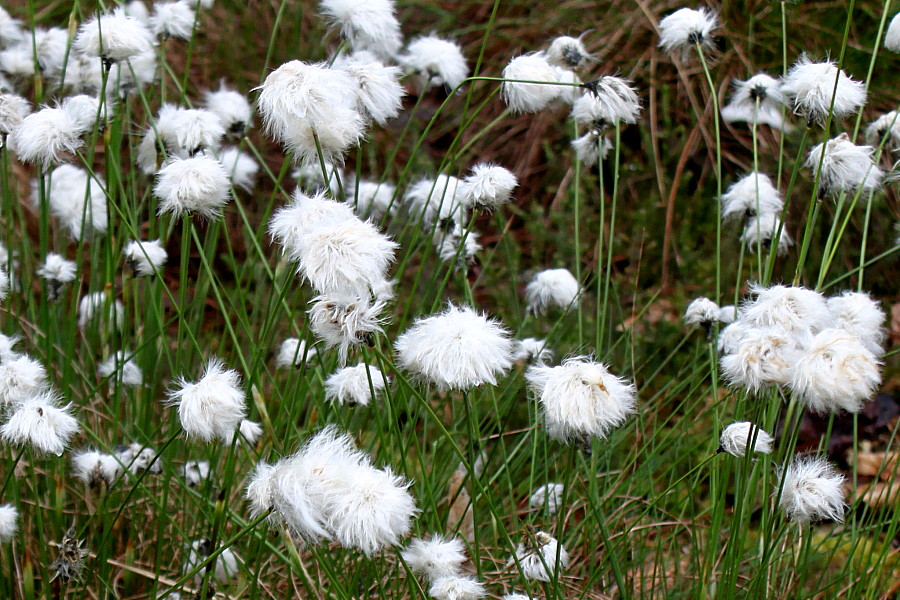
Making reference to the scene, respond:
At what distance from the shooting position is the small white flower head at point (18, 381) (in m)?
1.47

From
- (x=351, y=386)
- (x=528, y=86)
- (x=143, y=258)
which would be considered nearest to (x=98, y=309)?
(x=143, y=258)

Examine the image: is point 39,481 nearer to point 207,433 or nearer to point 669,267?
point 207,433

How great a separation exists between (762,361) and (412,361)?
468 millimetres

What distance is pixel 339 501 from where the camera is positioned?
1089 millimetres

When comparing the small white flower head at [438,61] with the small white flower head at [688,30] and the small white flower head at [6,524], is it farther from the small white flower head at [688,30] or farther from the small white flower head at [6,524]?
the small white flower head at [6,524]

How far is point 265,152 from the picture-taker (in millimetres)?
4395

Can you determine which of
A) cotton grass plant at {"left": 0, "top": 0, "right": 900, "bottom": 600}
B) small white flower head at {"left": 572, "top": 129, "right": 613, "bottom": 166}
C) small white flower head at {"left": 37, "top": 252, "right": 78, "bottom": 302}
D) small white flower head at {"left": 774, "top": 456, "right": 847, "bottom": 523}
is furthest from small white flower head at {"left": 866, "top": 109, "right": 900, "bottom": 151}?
small white flower head at {"left": 37, "top": 252, "right": 78, "bottom": 302}

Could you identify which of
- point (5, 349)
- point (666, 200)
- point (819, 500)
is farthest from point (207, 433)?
point (666, 200)

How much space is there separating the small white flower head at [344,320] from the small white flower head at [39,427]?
18.0 inches

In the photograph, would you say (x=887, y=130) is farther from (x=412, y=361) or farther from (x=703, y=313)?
(x=412, y=361)

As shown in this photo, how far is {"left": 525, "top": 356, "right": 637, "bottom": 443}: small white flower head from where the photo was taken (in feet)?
3.75

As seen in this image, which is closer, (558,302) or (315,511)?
(315,511)

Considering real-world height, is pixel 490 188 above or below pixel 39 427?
above

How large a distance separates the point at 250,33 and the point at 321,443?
380 cm
